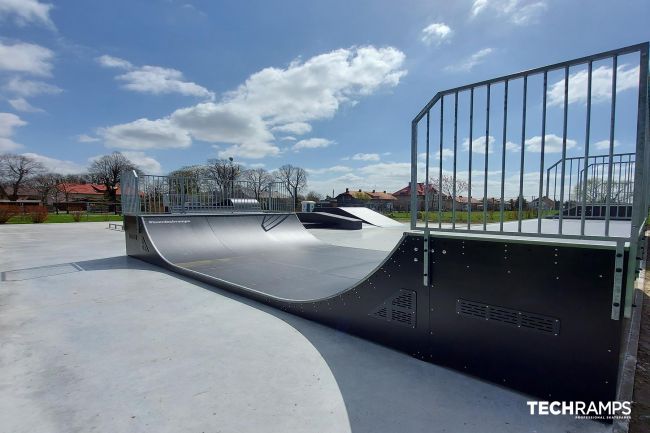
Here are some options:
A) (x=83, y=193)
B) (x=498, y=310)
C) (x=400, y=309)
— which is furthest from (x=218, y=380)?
(x=83, y=193)

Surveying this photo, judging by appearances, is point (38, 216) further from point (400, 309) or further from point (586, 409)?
point (586, 409)

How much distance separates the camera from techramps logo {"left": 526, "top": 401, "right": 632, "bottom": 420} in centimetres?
192

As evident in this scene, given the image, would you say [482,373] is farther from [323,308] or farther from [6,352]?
[6,352]

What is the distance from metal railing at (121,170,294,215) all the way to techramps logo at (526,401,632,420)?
8.31 meters

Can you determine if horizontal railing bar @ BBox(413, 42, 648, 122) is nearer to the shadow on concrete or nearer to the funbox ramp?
the funbox ramp

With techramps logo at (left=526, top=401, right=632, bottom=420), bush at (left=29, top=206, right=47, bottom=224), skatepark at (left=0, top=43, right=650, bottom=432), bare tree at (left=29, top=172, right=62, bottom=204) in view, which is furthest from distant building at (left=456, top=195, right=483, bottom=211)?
bare tree at (left=29, top=172, right=62, bottom=204)

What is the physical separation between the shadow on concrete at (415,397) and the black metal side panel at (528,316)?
0.16 m

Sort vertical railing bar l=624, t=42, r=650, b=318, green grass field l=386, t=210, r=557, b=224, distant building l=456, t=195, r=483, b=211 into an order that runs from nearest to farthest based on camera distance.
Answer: vertical railing bar l=624, t=42, r=650, b=318 < distant building l=456, t=195, r=483, b=211 < green grass field l=386, t=210, r=557, b=224

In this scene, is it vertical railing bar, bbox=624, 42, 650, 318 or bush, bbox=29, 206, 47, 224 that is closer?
vertical railing bar, bbox=624, 42, 650, 318

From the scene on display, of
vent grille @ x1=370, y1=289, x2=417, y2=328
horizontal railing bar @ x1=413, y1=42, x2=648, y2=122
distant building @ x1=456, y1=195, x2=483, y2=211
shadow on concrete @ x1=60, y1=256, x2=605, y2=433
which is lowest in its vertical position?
shadow on concrete @ x1=60, y1=256, x2=605, y2=433

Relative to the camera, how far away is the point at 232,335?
10.6 feet

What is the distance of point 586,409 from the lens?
1.97 metres

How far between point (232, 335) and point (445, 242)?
220cm

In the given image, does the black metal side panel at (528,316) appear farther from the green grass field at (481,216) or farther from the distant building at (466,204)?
the green grass field at (481,216)
